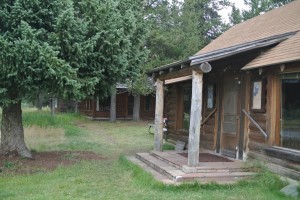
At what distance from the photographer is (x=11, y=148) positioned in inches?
443

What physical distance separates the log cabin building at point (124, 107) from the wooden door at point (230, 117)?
1912 cm

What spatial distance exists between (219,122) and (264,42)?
288 cm

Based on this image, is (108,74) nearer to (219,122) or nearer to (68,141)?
(219,122)

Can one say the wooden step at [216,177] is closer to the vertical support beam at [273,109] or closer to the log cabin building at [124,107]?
the vertical support beam at [273,109]

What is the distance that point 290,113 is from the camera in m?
8.12

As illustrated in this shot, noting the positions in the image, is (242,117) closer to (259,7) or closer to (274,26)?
(274,26)

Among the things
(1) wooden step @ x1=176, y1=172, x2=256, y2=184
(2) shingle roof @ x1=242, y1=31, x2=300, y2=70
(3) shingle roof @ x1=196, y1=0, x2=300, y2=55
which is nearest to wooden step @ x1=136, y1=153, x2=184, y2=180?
(1) wooden step @ x1=176, y1=172, x2=256, y2=184

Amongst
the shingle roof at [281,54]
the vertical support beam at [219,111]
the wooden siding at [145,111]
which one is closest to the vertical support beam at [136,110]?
the wooden siding at [145,111]

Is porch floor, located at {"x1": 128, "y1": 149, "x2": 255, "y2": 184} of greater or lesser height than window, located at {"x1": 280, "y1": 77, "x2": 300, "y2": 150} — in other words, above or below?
below

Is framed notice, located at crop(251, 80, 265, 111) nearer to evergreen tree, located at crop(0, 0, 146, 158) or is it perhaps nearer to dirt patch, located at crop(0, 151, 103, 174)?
evergreen tree, located at crop(0, 0, 146, 158)

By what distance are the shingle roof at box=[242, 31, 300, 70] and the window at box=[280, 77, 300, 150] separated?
47 cm

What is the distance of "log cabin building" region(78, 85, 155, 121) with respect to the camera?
100 feet

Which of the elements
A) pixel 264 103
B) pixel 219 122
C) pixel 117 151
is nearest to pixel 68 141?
pixel 117 151

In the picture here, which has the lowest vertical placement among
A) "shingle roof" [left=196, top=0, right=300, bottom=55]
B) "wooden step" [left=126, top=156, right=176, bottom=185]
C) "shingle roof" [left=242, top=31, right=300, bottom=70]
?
"wooden step" [left=126, top=156, right=176, bottom=185]
